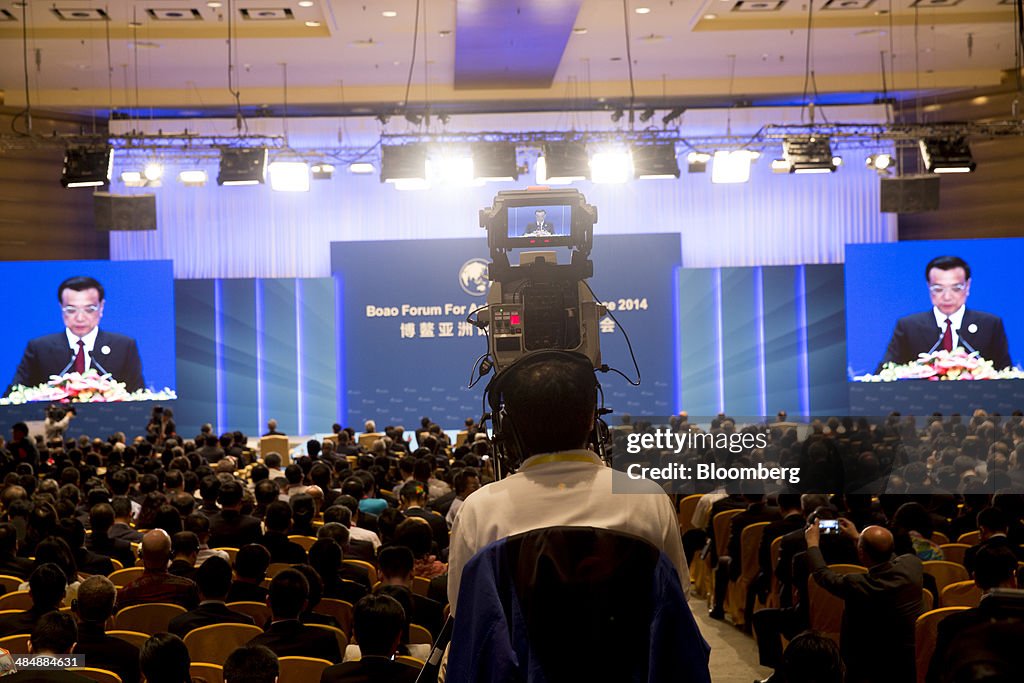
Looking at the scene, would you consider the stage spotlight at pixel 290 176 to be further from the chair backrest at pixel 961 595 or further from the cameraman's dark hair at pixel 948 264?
the chair backrest at pixel 961 595

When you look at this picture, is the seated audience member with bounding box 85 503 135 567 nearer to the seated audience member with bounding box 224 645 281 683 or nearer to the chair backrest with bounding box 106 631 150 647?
the chair backrest with bounding box 106 631 150 647

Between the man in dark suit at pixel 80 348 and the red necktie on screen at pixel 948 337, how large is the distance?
12.6 meters

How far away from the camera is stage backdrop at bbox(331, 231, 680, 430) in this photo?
1852 centimetres

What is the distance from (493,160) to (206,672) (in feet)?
34.3

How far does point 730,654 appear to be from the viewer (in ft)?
20.6

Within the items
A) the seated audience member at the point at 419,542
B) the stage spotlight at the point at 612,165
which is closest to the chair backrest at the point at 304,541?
the seated audience member at the point at 419,542

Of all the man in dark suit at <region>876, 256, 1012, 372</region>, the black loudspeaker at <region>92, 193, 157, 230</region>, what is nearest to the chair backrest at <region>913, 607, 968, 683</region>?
the black loudspeaker at <region>92, 193, 157, 230</region>

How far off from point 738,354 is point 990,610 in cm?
1594

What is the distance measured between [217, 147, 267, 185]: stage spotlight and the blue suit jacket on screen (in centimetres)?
441

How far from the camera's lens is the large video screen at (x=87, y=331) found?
54.0ft

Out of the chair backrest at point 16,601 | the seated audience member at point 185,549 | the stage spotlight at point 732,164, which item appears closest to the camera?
the chair backrest at point 16,601

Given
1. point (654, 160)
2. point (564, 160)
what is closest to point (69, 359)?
point (564, 160)

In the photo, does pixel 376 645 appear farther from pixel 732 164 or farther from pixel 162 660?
pixel 732 164

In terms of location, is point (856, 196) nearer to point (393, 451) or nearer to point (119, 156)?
point (393, 451)
